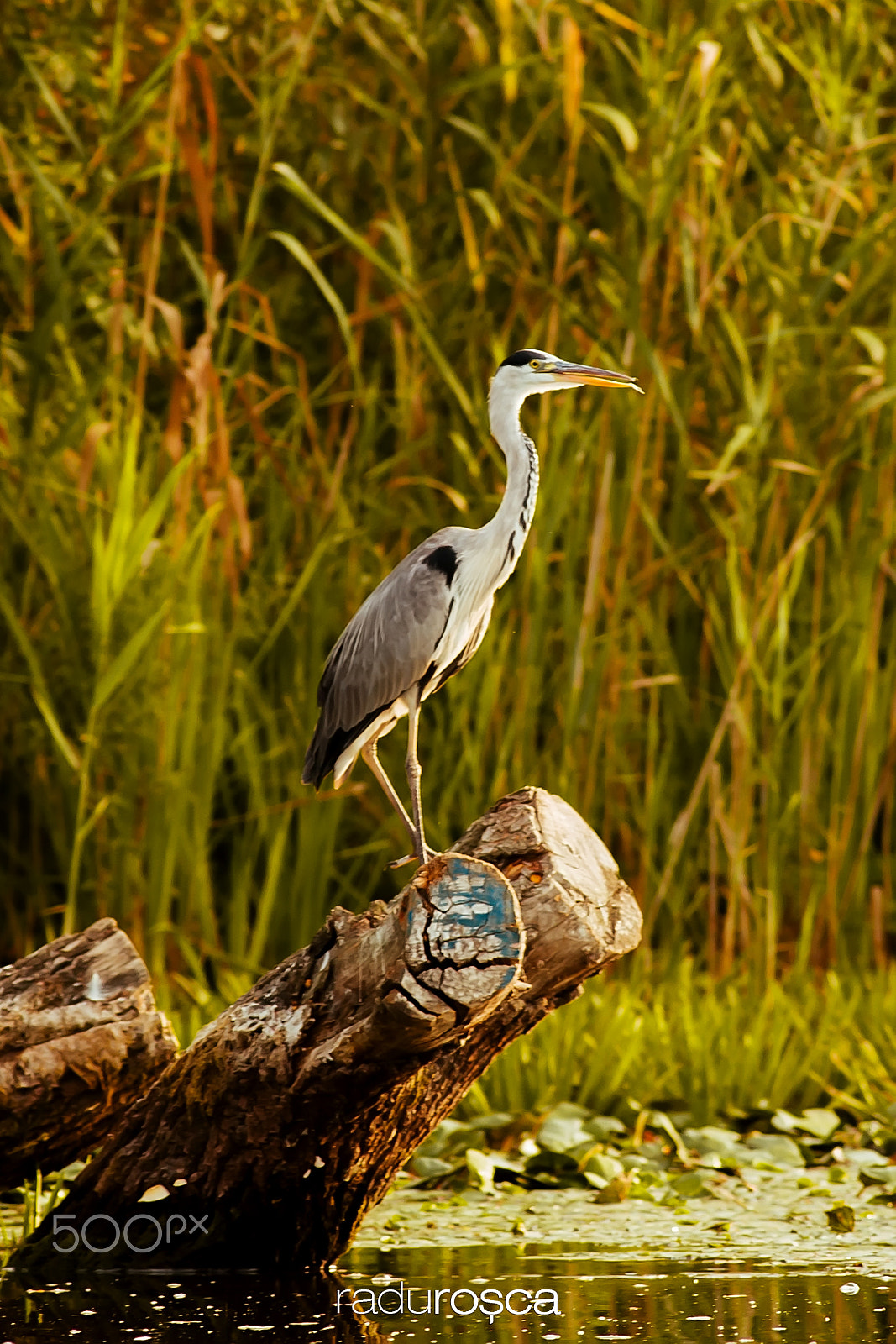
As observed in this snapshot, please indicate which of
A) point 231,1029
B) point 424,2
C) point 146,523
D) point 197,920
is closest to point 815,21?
point 424,2

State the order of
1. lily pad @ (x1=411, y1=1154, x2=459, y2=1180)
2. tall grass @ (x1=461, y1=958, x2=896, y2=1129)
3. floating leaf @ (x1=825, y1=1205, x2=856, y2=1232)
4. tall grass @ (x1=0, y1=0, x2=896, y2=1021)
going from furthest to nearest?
1. tall grass @ (x1=0, y1=0, x2=896, y2=1021)
2. tall grass @ (x1=461, y1=958, x2=896, y2=1129)
3. lily pad @ (x1=411, y1=1154, x2=459, y2=1180)
4. floating leaf @ (x1=825, y1=1205, x2=856, y2=1232)

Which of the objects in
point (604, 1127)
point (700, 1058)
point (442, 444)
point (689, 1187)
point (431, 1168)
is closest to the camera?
point (689, 1187)

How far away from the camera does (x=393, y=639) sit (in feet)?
11.4

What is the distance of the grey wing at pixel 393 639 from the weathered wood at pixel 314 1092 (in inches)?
17.0

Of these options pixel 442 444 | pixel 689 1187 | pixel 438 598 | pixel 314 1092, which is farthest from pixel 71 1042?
pixel 442 444

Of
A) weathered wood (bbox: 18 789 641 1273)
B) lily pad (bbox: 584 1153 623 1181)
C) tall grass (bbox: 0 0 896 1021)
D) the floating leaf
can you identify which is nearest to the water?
weathered wood (bbox: 18 789 641 1273)

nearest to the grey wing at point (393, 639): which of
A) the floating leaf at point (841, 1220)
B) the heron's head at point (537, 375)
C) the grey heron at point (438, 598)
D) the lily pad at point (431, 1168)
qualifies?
the grey heron at point (438, 598)

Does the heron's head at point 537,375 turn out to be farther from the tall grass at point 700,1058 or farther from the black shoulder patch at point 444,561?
the tall grass at point 700,1058

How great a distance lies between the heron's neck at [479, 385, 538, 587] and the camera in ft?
11.1

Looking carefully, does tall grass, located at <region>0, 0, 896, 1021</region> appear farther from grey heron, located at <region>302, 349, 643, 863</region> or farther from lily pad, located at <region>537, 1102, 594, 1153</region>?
grey heron, located at <region>302, 349, 643, 863</region>

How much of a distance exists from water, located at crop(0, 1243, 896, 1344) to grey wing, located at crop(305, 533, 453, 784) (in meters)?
1.08

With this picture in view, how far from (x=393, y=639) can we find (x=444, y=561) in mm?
190

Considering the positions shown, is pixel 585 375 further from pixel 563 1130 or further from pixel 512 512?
pixel 563 1130

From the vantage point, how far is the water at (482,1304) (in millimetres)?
2682
